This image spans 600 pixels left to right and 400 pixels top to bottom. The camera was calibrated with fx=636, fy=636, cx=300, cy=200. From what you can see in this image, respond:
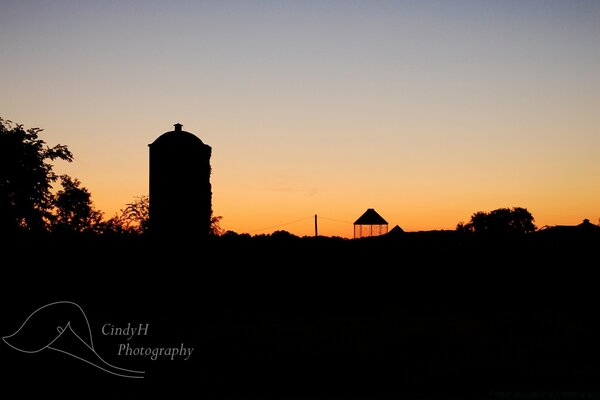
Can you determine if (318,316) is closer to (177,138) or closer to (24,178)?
(177,138)

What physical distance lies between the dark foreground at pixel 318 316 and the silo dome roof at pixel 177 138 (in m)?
5.14

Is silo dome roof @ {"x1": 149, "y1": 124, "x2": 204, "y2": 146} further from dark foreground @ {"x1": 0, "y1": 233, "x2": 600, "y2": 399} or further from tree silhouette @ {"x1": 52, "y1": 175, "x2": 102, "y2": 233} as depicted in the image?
tree silhouette @ {"x1": 52, "y1": 175, "x2": 102, "y2": 233}

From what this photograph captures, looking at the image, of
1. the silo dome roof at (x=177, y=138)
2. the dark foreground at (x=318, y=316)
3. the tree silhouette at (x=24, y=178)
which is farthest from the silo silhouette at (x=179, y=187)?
the tree silhouette at (x=24, y=178)

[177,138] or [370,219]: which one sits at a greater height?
[177,138]

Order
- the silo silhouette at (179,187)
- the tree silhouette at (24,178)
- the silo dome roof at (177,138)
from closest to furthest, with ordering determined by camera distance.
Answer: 1. the silo silhouette at (179,187)
2. the silo dome roof at (177,138)
3. the tree silhouette at (24,178)

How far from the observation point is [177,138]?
81.7 feet

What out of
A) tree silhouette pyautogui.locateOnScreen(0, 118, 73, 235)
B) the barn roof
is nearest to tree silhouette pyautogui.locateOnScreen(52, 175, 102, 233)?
tree silhouette pyautogui.locateOnScreen(0, 118, 73, 235)

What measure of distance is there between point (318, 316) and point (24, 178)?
2868 centimetres

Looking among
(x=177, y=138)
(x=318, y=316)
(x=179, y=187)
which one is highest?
(x=177, y=138)

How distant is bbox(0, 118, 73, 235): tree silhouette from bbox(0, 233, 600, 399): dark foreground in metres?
23.1

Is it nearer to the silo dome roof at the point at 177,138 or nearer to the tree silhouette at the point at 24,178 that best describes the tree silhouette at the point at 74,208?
the tree silhouette at the point at 24,178

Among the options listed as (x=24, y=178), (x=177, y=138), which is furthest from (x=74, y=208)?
(x=177, y=138)

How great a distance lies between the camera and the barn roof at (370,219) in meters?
47.1

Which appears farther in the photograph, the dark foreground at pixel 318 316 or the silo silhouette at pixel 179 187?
the silo silhouette at pixel 179 187
